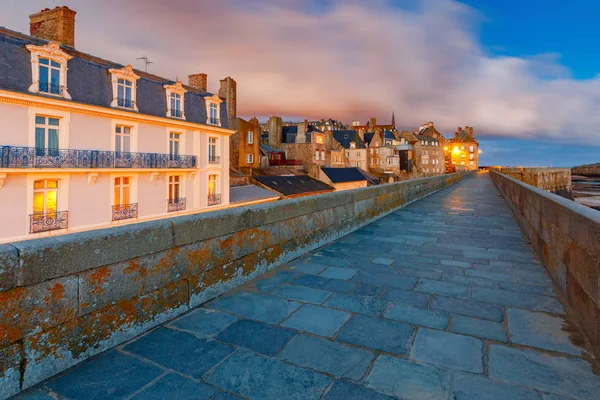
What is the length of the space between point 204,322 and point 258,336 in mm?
632

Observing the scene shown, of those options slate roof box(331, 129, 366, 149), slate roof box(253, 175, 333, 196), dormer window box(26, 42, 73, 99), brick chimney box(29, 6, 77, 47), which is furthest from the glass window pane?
slate roof box(331, 129, 366, 149)

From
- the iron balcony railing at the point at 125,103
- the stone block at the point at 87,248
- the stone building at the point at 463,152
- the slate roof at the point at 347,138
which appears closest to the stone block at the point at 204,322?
the stone block at the point at 87,248

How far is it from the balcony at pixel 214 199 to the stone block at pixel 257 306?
2235cm

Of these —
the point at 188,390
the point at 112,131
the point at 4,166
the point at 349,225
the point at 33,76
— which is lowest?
the point at 188,390

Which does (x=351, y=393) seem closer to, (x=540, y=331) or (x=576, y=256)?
(x=540, y=331)

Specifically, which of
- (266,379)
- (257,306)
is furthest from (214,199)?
(266,379)

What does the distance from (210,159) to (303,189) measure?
13105 mm

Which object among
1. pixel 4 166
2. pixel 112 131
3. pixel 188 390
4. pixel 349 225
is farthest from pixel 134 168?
pixel 188 390

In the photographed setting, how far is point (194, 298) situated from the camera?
11.8 feet

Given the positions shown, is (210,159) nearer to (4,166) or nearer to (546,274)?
(4,166)

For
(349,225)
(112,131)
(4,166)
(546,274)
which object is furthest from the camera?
(112,131)

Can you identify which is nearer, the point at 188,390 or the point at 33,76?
the point at 188,390

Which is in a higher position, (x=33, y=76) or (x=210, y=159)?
(x=33, y=76)

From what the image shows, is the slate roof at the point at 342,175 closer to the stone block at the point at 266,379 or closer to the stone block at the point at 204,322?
the stone block at the point at 204,322
